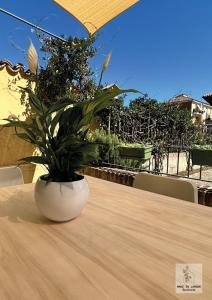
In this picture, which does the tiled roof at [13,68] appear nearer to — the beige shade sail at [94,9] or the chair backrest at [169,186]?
the beige shade sail at [94,9]

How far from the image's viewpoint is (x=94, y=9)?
102 inches

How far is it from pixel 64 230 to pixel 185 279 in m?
0.46

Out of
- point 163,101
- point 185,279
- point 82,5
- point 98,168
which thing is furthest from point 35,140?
point 163,101

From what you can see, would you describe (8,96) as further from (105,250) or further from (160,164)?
(105,250)

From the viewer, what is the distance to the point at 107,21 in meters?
2.87

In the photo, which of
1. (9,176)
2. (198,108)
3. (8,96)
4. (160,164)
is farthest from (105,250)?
(198,108)

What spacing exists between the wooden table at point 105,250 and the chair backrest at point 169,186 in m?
0.22

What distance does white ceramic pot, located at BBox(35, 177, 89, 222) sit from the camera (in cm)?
92

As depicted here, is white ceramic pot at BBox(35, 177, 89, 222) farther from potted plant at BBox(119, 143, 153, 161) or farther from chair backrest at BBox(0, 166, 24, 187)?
potted plant at BBox(119, 143, 153, 161)

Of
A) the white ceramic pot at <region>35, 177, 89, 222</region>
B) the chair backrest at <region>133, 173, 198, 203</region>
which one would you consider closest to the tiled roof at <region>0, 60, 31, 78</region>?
the chair backrest at <region>133, 173, 198, 203</region>

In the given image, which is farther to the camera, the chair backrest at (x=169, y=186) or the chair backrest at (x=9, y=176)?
the chair backrest at (x=9, y=176)

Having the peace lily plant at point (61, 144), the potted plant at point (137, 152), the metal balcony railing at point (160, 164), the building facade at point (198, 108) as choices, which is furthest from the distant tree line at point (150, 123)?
the building facade at point (198, 108)

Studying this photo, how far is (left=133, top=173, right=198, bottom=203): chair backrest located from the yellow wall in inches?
110

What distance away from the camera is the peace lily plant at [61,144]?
3.01 feet
